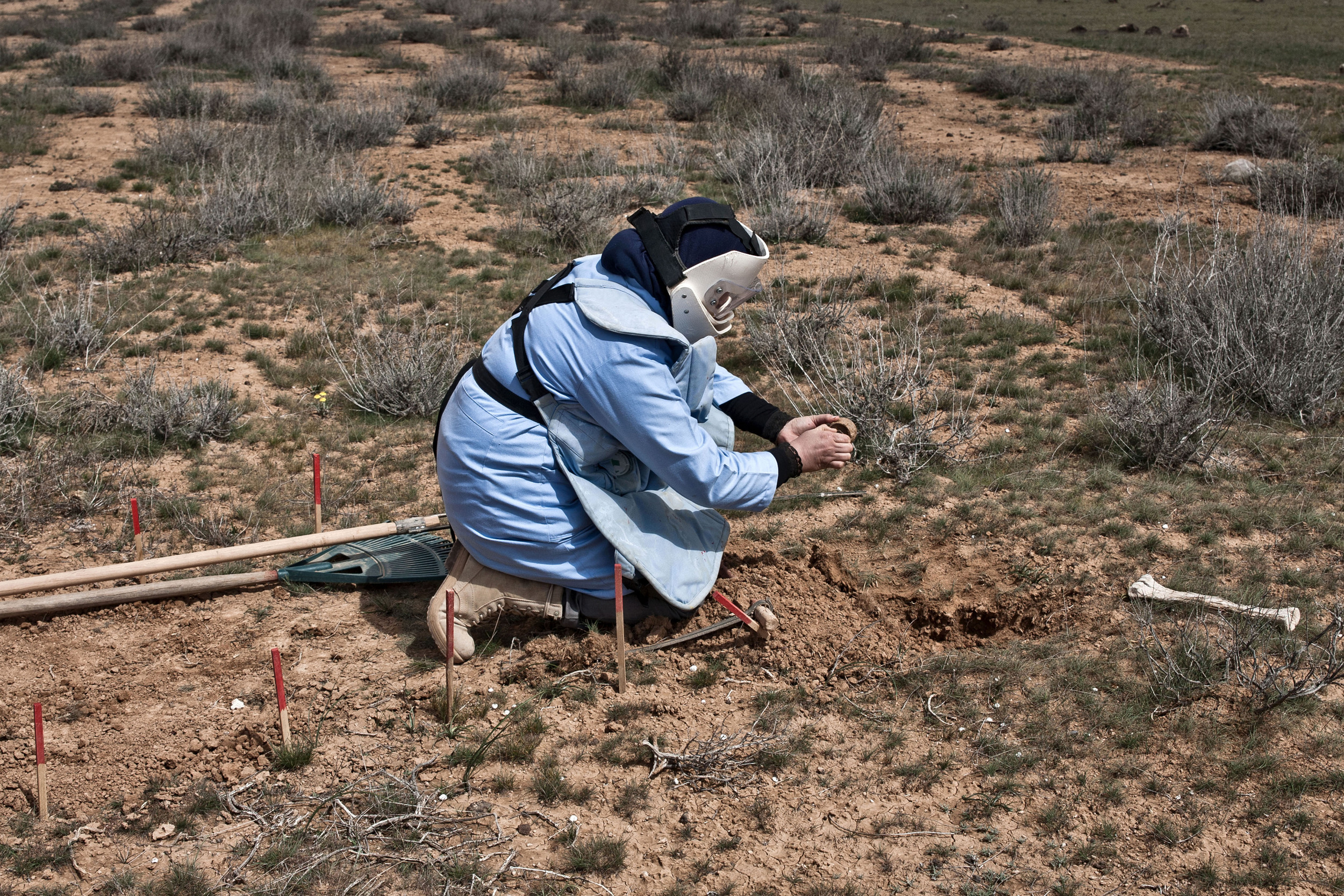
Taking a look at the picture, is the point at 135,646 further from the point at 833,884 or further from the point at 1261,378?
the point at 1261,378

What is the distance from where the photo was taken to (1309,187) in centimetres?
831

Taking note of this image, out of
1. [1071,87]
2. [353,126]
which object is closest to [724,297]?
[353,126]

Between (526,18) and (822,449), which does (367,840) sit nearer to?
(822,449)

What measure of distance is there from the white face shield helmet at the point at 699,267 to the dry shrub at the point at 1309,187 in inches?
261

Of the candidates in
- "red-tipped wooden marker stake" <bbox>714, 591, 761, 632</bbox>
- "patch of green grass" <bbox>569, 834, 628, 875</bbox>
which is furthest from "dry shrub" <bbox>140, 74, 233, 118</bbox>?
"patch of green grass" <bbox>569, 834, 628, 875</bbox>

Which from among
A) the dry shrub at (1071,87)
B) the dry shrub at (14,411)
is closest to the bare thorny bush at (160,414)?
the dry shrub at (14,411)

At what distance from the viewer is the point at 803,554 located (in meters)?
4.15

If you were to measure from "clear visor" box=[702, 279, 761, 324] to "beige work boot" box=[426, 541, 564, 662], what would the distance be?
41.0 inches

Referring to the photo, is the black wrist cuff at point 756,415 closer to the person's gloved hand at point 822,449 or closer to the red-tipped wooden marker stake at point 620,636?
the person's gloved hand at point 822,449

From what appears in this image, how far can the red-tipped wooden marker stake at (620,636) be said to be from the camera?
3.09m

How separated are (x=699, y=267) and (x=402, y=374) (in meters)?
2.80

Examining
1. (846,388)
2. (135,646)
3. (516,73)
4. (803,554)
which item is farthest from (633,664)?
(516,73)

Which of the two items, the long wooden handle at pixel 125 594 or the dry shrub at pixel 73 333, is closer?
the long wooden handle at pixel 125 594

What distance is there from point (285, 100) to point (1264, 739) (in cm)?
1129
